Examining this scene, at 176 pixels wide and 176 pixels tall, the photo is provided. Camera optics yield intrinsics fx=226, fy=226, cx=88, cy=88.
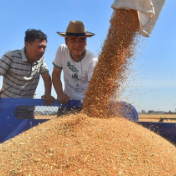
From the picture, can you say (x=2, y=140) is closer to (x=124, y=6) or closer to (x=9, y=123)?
(x=9, y=123)

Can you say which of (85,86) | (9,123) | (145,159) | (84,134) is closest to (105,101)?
(85,86)

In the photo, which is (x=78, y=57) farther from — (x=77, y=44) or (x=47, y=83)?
(x=47, y=83)

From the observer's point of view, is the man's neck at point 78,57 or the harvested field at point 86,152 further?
the man's neck at point 78,57

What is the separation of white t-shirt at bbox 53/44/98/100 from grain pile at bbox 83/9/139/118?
265mm

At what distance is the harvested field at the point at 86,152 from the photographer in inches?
60.1

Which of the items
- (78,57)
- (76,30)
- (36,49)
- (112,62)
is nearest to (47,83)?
(36,49)

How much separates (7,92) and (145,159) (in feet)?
6.93

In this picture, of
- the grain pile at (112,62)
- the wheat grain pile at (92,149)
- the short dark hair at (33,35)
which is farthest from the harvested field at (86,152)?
the short dark hair at (33,35)

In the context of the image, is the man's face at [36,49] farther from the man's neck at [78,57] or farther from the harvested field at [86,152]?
the harvested field at [86,152]

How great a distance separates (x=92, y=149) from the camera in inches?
64.9

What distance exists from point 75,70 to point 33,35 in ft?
2.60

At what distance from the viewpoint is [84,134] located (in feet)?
6.01

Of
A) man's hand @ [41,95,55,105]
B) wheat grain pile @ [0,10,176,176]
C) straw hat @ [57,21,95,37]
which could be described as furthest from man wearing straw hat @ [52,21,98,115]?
wheat grain pile @ [0,10,176,176]

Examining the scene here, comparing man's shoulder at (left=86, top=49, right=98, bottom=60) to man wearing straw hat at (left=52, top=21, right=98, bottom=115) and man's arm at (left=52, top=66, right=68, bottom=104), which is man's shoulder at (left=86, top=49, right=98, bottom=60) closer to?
man wearing straw hat at (left=52, top=21, right=98, bottom=115)
